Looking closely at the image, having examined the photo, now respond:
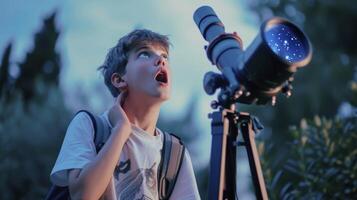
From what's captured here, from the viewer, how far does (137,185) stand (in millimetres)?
2004

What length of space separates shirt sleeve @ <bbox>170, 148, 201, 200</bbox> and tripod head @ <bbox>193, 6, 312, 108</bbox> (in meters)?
0.59

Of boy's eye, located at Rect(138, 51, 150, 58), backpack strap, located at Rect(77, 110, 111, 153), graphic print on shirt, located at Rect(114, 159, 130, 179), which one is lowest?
graphic print on shirt, located at Rect(114, 159, 130, 179)

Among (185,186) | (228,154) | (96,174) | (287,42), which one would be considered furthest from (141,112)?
(287,42)

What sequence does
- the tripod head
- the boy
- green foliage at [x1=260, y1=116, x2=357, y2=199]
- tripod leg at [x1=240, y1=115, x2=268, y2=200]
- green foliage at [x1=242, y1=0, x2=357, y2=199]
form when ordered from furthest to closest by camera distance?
1. green foliage at [x1=242, y1=0, x2=357, y2=199]
2. green foliage at [x1=260, y1=116, x2=357, y2=199]
3. the boy
4. tripod leg at [x1=240, y1=115, x2=268, y2=200]
5. the tripod head

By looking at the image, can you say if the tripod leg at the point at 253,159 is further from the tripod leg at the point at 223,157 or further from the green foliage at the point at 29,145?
the green foliage at the point at 29,145

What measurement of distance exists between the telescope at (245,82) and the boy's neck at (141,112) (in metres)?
0.47

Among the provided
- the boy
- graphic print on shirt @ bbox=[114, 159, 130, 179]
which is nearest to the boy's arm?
the boy

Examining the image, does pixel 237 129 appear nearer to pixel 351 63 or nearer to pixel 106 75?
pixel 106 75

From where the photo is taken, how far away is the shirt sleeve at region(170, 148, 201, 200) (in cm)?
216

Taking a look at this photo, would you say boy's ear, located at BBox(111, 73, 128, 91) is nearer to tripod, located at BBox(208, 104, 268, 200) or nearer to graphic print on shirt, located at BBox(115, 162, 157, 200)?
graphic print on shirt, located at BBox(115, 162, 157, 200)

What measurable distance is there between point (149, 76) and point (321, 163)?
6.68 ft

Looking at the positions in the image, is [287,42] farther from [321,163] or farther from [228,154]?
[321,163]

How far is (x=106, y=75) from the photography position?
2.37m

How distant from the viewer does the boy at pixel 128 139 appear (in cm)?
178
